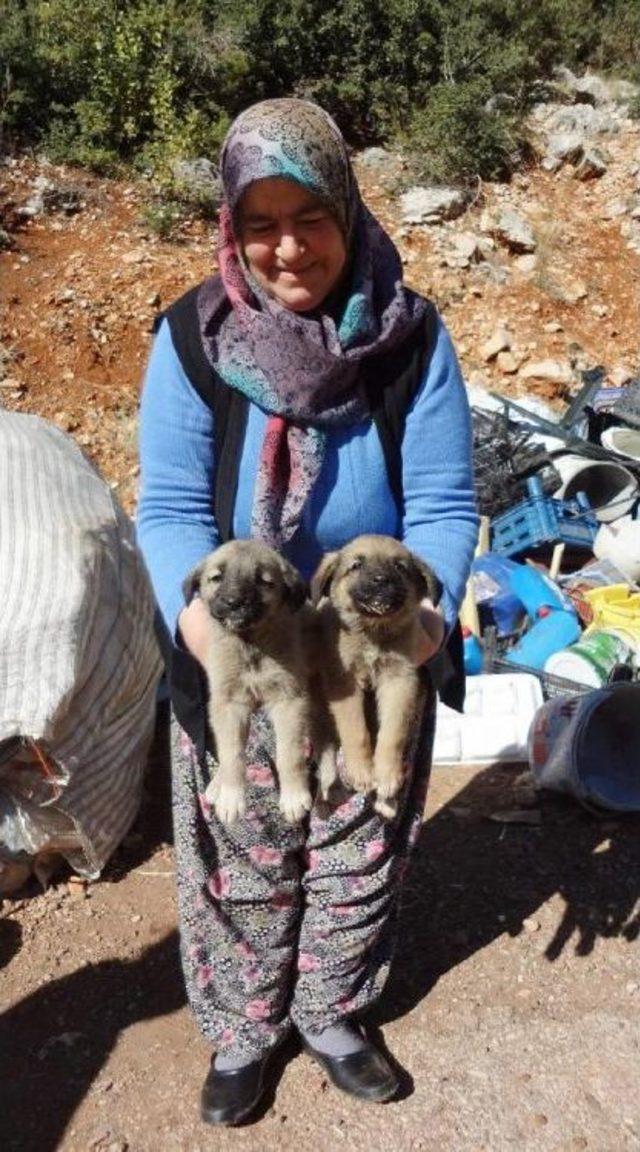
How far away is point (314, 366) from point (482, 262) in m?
6.65

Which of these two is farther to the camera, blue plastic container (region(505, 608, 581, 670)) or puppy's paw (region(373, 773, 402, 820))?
blue plastic container (region(505, 608, 581, 670))

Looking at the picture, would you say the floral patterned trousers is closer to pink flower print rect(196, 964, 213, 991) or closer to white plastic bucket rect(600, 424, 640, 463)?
pink flower print rect(196, 964, 213, 991)

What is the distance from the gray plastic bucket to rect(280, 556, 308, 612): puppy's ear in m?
2.08

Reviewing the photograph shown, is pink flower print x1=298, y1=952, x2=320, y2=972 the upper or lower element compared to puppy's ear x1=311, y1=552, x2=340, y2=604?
lower

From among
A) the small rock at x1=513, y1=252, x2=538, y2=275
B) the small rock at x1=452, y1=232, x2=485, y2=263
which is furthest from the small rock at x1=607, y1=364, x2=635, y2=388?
the small rock at x1=452, y1=232, x2=485, y2=263

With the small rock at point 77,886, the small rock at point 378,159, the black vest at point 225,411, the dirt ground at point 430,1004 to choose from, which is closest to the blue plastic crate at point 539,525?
the dirt ground at point 430,1004

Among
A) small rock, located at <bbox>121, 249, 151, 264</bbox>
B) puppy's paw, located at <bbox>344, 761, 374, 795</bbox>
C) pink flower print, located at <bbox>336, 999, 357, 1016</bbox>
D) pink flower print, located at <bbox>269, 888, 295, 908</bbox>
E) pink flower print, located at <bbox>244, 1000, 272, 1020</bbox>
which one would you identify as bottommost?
pink flower print, located at <bbox>336, 999, 357, 1016</bbox>

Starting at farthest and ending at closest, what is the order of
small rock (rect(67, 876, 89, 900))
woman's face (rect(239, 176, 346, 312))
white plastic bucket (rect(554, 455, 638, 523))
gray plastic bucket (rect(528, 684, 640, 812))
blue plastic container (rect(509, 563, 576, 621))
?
white plastic bucket (rect(554, 455, 638, 523)), blue plastic container (rect(509, 563, 576, 621)), gray plastic bucket (rect(528, 684, 640, 812)), small rock (rect(67, 876, 89, 900)), woman's face (rect(239, 176, 346, 312))

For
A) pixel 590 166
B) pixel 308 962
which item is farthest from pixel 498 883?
pixel 590 166

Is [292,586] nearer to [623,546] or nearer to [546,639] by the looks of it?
[546,639]

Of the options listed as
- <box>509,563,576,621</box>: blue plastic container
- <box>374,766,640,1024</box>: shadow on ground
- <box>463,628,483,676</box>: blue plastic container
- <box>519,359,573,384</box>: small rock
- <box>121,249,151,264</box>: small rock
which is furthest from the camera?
<box>121,249,151,264</box>: small rock

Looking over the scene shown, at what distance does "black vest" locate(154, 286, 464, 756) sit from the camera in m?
2.04

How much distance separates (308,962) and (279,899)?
0.85 feet

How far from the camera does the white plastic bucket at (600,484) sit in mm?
5297
